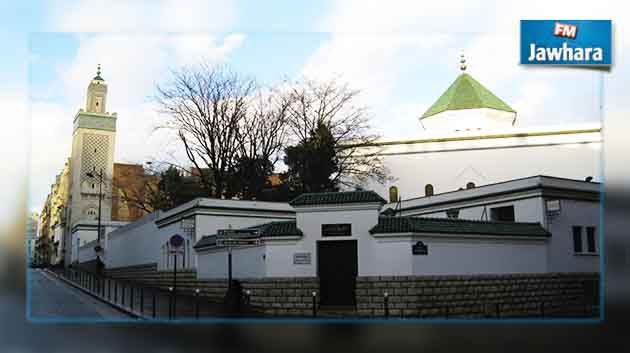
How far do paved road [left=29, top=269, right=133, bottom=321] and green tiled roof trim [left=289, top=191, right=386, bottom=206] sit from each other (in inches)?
128

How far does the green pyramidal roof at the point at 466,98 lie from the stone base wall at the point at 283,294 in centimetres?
332

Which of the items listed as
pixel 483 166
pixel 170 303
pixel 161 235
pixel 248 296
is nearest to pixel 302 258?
pixel 248 296

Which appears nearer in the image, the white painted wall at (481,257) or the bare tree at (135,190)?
the white painted wall at (481,257)

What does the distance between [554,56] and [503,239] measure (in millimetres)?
2963

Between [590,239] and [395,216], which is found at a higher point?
[395,216]

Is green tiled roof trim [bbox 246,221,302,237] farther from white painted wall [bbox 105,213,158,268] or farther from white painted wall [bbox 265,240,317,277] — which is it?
white painted wall [bbox 105,213,158,268]

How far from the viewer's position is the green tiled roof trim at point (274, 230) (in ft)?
32.7

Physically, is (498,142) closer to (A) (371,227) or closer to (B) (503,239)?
(B) (503,239)

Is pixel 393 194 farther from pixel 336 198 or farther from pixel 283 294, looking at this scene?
pixel 283 294

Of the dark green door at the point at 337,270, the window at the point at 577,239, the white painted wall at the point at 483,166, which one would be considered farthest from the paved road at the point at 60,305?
the window at the point at 577,239

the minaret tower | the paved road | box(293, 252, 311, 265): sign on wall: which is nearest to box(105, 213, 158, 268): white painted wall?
the minaret tower

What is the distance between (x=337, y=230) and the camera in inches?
388

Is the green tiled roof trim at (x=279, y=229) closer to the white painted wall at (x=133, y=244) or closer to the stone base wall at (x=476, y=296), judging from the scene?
the stone base wall at (x=476, y=296)

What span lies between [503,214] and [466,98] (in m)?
2.17
